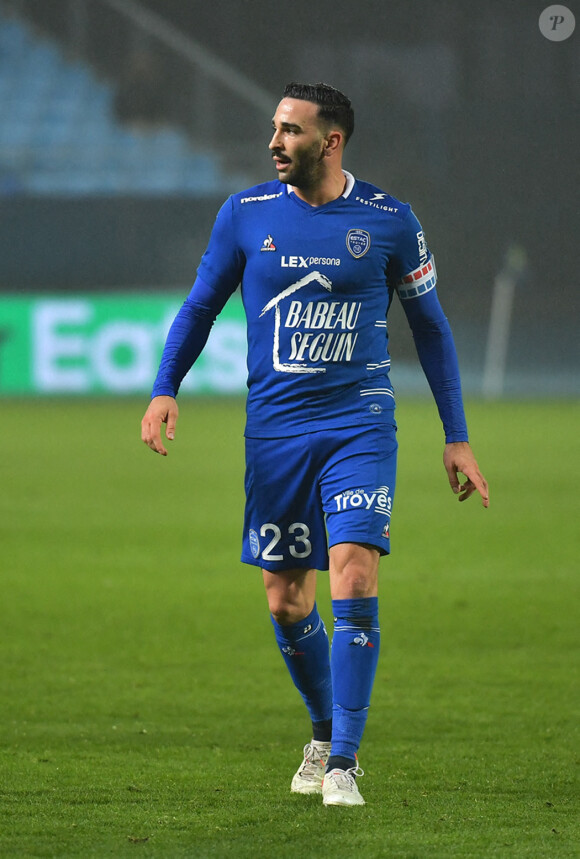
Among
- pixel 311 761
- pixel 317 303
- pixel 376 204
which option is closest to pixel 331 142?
pixel 376 204

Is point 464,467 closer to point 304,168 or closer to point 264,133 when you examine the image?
point 304,168

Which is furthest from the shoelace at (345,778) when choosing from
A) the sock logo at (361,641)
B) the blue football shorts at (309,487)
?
the blue football shorts at (309,487)

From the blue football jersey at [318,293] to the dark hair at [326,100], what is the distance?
0.20 meters

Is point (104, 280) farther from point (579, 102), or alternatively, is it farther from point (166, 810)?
point (166, 810)

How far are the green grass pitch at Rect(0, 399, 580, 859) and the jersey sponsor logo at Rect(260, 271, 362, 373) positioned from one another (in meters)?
1.20

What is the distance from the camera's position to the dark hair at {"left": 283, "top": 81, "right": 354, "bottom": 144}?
4.11 metres

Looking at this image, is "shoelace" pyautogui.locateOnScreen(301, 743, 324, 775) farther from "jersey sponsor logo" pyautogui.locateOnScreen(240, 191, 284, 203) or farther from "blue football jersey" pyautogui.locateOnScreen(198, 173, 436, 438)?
"jersey sponsor logo" pyautogui.locateOnScreen(240, 191, 284, 203)

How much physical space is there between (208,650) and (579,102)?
990 inches

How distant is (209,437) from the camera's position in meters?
17.3

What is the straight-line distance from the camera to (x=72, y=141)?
102 ft

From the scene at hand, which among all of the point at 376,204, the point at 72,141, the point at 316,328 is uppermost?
the point at 72,141

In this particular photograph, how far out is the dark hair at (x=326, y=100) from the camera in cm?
411

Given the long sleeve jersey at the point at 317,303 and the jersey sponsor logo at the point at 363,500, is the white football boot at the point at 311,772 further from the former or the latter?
the long sleeve jersey at the point at 317,303

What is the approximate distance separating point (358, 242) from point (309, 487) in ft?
2.31
